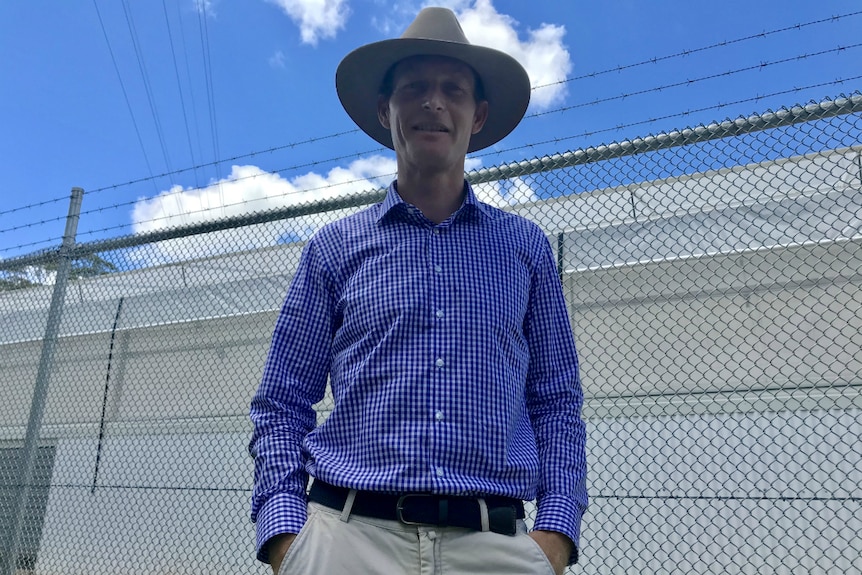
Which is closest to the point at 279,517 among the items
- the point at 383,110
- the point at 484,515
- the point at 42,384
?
the point at 484,515

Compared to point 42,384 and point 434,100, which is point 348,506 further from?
point 42,384

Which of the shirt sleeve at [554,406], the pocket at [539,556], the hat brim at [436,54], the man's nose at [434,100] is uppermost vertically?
the hat brim at [436,54]

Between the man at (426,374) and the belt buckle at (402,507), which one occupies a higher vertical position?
the man at (426,374)

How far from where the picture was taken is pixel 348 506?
135cm

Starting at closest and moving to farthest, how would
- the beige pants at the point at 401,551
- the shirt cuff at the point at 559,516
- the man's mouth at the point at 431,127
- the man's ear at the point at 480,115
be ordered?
the beige pants at the point at 401,551 < the shirt cuff at the point at 559,516 < the man's mouth at the point at 431,127 < the man's ear at the point at 480,115

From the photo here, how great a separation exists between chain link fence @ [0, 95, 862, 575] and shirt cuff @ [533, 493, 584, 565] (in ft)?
5.35

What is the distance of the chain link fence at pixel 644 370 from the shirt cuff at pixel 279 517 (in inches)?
82.7

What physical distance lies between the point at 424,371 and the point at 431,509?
29 centimetres

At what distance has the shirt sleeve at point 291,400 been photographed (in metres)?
1.39

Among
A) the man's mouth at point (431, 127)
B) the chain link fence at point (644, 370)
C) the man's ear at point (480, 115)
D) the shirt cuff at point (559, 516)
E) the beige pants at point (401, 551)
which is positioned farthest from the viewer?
the chain link fence at point (644, 370)

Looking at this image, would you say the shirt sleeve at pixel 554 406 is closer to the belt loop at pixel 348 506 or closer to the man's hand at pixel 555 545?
the man's hand at pixel 555 545

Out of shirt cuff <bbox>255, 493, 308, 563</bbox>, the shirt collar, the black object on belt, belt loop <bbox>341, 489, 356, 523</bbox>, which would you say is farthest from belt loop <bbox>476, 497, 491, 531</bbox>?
the shirt collar

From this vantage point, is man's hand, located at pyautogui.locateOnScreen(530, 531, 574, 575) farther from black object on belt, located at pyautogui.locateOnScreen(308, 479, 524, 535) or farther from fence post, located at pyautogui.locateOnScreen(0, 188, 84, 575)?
fence post, located at pyautogui.locateOnScreen(0, 188, 84, 575)

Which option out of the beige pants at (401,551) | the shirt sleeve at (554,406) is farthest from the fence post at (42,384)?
the shirt sleeve at (554,406)
